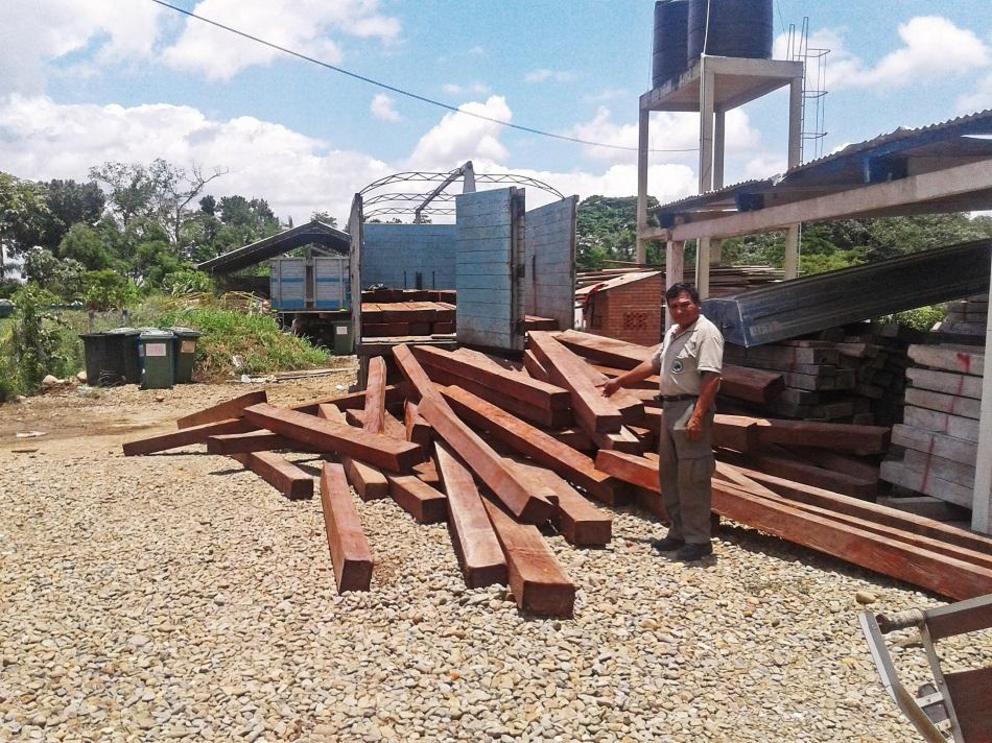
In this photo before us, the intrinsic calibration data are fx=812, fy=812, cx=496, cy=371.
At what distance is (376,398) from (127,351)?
29.7 feet

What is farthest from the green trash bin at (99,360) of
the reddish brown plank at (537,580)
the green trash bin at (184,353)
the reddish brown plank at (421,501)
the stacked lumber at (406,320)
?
the reddish brown plank at (537,580)

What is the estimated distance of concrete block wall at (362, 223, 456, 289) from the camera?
48.5 feet

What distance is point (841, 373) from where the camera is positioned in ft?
24.3

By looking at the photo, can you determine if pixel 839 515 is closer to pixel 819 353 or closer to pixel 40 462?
pixel 819 353

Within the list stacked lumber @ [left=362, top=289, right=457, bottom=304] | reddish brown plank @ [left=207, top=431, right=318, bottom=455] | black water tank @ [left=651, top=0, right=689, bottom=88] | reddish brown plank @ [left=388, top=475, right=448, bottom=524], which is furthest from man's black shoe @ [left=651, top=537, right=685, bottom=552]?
black water tank @ [left=651, top=0, right=689, bottom=88]

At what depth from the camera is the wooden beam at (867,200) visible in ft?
18.2

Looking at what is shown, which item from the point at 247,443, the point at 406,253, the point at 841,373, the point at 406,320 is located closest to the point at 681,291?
the point at 841,373

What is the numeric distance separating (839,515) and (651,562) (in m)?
1.30

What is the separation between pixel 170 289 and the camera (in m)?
28.9

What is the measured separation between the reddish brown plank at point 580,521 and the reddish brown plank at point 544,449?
0.49m

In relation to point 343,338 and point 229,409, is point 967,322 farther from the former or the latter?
point 343,338

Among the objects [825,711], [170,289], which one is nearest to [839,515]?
[825,711]

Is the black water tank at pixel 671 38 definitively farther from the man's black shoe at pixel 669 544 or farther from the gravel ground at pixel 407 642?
the man's black shoe at pixel 669 544

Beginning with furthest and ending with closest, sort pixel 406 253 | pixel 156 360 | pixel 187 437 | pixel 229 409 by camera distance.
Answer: pixel 156 360 → pixel 406 253 → pixel 229 409 → pixel 187 437
